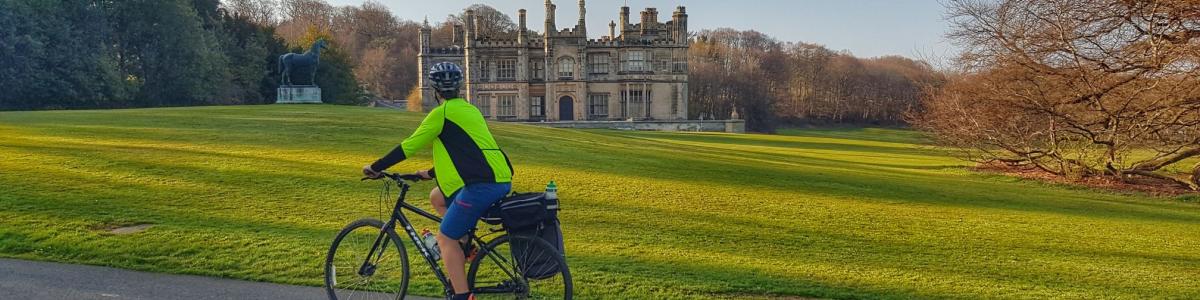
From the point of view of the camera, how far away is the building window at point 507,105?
5984 centimetres

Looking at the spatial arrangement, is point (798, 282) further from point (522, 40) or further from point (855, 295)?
point (522, 40)

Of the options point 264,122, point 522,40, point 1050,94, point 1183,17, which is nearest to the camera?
point 1183,17

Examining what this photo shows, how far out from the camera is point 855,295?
685cm

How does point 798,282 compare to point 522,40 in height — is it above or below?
below

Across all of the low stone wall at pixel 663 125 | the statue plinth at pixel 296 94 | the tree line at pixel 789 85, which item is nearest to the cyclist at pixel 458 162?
the statue plinth at pixel 296 94

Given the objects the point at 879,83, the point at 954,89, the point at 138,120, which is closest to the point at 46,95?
the point at 138,120

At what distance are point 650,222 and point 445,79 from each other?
226 inches

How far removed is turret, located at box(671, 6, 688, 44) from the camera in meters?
58.9

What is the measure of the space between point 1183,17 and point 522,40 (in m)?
45.9

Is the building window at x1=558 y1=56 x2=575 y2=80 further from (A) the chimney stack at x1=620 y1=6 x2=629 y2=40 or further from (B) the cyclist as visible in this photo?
(B) the cyclist

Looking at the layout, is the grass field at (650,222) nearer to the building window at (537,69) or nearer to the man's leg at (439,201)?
the man's leg at (439,201)

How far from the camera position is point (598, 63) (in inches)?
2367

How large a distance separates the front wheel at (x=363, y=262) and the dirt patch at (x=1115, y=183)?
68.3 feet

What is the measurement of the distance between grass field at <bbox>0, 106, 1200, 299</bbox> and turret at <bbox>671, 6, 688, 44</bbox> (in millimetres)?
41064
